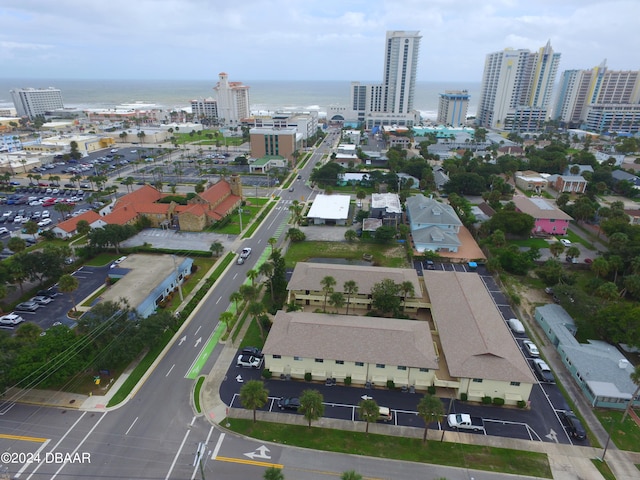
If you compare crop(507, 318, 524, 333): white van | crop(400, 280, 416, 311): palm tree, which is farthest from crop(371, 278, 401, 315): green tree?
crop(507, 318, 524, 333): white van

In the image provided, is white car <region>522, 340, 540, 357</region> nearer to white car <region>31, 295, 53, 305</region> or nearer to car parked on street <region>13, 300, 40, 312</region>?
white car <region>31, 295, 53, 305</region>

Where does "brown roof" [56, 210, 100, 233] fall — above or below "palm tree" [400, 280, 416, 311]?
below

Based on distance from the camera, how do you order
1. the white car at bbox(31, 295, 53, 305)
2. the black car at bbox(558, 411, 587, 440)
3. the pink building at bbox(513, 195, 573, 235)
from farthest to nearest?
the pink building at bbox(513, 195, 573, 235) → the white car at bbox(31, 295, 53, 305) → the black car at bbox(558, 411, 587, 440)

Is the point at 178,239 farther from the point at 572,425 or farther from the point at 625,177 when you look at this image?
the point at 625,177

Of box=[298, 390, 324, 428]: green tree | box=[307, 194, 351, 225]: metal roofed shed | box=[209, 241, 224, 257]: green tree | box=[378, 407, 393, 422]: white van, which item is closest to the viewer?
box=[298, 390, 324, 428]: green tree

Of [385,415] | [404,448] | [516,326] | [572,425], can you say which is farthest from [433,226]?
[404,448]

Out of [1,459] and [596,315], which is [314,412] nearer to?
[1,459]
